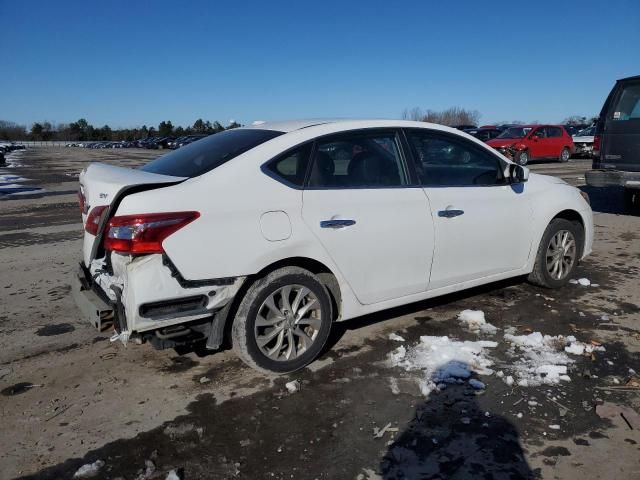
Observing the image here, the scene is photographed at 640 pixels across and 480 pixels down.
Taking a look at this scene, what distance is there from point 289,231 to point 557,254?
3.13 meters

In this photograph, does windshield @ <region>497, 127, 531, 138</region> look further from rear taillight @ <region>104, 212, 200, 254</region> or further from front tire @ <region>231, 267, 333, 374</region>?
rear taillight @ <region>104, 212, 200, 254</region>

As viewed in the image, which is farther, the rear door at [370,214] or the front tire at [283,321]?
the rear door at [370,214]

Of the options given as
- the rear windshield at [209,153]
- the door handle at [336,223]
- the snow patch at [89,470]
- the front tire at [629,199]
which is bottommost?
the snow patch at [89,470]

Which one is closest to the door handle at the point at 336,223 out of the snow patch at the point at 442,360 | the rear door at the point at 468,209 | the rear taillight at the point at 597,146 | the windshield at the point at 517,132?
the rear door at the point at 468,209

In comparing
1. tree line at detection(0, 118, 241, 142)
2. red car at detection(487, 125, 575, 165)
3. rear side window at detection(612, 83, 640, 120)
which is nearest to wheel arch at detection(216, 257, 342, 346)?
rear side window at detection(612, 83, 640, 120)

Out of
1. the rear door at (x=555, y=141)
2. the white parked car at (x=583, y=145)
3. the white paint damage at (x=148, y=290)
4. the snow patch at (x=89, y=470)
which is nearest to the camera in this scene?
the snow patch at (x=89, y=470)

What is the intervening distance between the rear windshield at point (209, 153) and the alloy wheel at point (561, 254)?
10.0 ft

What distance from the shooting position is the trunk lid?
10.4 ft

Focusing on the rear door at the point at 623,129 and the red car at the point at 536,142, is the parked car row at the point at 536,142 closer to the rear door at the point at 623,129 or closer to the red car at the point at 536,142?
the red car at the point at 536,142

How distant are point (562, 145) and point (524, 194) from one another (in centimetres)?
2218

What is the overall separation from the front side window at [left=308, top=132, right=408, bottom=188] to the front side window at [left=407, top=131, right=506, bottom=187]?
21 cm

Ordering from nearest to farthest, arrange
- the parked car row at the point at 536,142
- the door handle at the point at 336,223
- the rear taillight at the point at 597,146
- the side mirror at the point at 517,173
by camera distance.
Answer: the door handle at the point at 336,223, the side mirror at the point at 517,173, the rear taillight at the point at 597,146, the parked car row at the point at 536,142

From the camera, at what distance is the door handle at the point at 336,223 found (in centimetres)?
351

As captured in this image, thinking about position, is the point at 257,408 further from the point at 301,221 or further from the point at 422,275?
the point at 422,275
